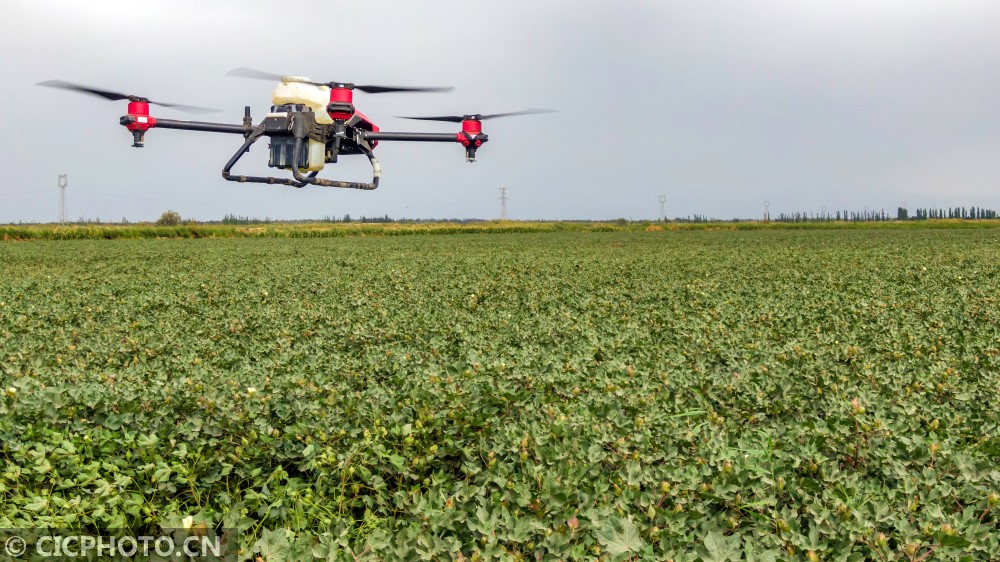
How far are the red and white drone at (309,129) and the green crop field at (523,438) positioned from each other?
71.1ft

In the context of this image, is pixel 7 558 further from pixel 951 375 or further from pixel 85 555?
pixel 951 375

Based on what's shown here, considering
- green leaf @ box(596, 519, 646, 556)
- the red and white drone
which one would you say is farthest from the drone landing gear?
green leaf @ box(596, 519, 646, 556)

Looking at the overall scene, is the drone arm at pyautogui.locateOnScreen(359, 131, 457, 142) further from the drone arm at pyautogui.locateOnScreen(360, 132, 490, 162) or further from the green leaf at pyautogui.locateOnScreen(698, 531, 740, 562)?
the green leaf at pyautogui.locateOnScreen(698, 531, 740, 562)

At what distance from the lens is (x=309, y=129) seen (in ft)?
102

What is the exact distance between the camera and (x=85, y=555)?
4238mm

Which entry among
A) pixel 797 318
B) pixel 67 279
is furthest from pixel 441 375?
pixel 67 279

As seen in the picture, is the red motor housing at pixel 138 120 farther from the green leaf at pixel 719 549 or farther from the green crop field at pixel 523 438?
the green leaf at pixel 719 549

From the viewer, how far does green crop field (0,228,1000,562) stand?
380 centimetres

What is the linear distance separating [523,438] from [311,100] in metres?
30.0

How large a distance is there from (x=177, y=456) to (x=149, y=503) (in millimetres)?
451

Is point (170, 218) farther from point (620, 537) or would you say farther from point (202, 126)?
point (620, 537)

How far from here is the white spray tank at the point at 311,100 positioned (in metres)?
31.3

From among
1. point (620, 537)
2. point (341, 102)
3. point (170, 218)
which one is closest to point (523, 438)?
point (620, 537)

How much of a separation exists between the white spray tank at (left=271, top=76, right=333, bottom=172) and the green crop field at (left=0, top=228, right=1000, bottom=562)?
71.3 feet
